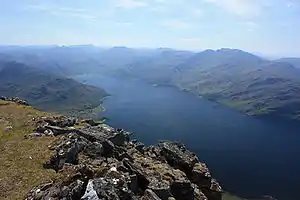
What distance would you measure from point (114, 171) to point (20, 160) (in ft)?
37.0

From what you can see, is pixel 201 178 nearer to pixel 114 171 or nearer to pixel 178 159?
pixel 178 159

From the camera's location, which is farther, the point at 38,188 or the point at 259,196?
the point at 259,196

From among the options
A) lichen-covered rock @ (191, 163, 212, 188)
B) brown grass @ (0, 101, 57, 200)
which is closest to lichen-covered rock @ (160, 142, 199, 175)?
lichen-covered rock @ (191, 163, 212, 188)

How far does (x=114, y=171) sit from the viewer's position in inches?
923

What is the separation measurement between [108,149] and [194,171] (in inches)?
493

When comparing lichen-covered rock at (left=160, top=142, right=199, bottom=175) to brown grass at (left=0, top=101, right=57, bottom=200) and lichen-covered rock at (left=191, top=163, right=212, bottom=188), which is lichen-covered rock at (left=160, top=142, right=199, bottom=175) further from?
brown grass at (left=0, top=101, right=57, bottom=200)

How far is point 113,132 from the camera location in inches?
1623

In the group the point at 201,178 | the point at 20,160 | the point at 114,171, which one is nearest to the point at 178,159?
the point at 201,178

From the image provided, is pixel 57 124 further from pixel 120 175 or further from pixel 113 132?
pixel 120 175

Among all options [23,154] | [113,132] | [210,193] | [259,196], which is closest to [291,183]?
[259,196]

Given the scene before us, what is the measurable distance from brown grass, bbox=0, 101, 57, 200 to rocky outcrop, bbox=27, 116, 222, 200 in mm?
1071

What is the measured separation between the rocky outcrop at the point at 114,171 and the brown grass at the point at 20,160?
1071 millimetres

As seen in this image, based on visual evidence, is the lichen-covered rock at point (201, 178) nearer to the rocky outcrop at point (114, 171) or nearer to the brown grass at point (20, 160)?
the rocky outcrop at point (114, 171)

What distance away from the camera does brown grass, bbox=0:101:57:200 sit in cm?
2488
